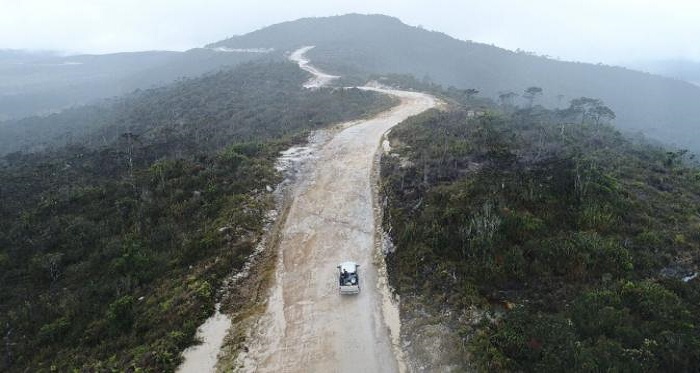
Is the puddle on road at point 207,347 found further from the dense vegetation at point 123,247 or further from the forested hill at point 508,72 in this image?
the forested hill at point 508,72

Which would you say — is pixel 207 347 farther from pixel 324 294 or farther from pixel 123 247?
pixel 123 247

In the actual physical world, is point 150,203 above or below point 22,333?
above

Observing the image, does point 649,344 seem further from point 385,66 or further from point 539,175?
point 385,66

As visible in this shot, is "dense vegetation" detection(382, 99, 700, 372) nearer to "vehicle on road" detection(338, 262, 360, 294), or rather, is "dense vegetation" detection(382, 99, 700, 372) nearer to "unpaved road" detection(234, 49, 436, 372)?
"unpaved road" detection(234, 49, 436, 372)

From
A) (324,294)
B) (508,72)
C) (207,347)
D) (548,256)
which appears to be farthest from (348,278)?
(508,72)

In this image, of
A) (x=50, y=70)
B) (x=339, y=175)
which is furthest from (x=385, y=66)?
(x=50, y=70)

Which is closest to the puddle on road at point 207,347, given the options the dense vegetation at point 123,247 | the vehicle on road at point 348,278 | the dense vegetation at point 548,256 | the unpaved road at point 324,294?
the dense vegetation at point 123,247

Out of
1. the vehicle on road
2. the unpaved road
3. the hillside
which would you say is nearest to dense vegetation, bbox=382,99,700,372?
the unpaved road
